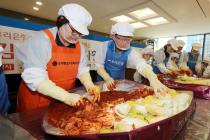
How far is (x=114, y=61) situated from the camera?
210cm

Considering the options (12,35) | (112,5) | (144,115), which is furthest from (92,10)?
(144,115)

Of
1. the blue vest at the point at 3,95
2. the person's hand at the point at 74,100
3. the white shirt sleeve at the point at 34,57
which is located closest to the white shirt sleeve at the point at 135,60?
the person's hand at the point at 74,100

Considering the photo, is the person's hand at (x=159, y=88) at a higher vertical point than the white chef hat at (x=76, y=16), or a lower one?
lower

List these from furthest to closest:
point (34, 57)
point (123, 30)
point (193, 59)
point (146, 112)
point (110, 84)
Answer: point (193, 59)
point (123, 30)
point (110, 84)
point (34, 57)
point (146, 112)

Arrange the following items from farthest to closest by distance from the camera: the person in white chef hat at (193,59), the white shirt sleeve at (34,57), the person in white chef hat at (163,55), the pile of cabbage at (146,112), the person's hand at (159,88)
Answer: the person in white chef hat at (193,59)
the person in white chef hat at (163,55)
the person's hand at (159,88)
the white shirt sleeve at (34,57)
the pile of cabbage at (146,112)

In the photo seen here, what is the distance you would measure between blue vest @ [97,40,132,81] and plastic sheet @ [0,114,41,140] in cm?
169

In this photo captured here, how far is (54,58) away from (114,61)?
1101 mm

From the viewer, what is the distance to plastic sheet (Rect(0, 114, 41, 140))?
0.52 metres

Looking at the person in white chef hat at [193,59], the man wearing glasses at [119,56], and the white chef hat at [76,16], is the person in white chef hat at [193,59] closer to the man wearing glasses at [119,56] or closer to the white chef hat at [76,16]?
the man wearing glasses at [119,56]

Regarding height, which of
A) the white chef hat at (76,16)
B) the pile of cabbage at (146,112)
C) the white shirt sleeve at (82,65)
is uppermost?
the white chef hat at (76,16)

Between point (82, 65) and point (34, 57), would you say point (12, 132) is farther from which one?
point (82, 65)

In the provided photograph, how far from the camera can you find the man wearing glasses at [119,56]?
1.78 m

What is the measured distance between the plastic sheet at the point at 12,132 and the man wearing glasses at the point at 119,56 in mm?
1271

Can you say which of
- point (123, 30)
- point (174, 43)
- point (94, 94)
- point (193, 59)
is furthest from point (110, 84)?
point (193, 59)
